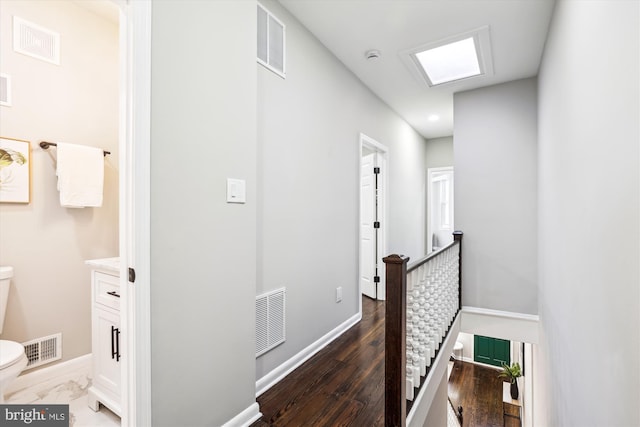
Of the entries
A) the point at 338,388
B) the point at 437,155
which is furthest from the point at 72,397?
the point at 437,155

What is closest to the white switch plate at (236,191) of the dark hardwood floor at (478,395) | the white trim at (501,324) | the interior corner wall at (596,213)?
the interior corner wall at (596,213)

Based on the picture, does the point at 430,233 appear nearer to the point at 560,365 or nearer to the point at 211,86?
the point at 560,365

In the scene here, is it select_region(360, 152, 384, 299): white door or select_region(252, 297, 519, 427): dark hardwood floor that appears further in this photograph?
select_region(360, 152, 384, 299): white door

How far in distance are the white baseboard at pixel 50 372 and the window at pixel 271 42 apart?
265 centimetres

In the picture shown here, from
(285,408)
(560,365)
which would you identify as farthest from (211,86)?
(560,365)

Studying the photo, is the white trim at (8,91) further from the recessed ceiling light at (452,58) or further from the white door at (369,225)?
the white door at (369,225)

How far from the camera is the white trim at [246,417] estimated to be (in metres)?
1.65

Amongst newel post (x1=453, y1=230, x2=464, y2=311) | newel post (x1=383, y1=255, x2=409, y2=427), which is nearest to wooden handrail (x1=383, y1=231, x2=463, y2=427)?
newel post (x1=383, y1=255, x2=409, y2=427)

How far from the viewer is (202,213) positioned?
4.96 ft

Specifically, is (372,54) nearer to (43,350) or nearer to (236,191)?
(236,191)

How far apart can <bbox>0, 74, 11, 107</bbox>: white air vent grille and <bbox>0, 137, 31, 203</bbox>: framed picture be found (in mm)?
248

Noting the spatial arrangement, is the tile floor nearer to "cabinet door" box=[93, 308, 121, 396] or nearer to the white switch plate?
"cabinet door" box=[93, 308, 121, 396]

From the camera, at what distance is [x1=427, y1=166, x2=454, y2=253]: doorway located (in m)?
5.91

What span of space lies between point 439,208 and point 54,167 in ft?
21.0
